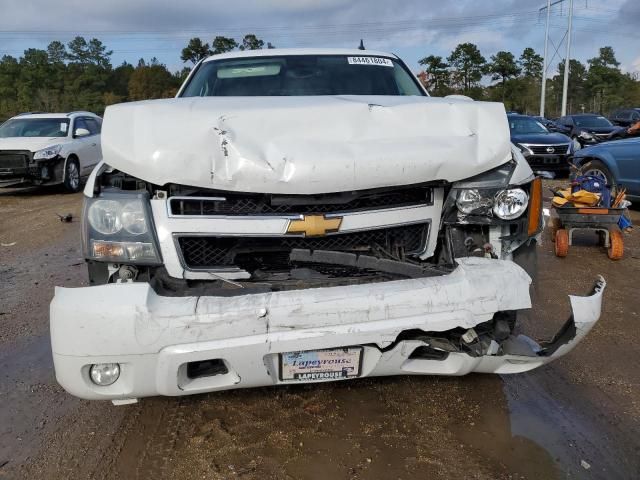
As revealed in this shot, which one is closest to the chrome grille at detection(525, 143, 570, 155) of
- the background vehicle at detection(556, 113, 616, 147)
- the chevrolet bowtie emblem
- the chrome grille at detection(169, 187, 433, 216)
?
the background vehicle at detection(556, 113, 616, 147)

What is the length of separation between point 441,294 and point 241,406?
1353mm

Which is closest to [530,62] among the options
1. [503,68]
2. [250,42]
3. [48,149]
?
[503,68]

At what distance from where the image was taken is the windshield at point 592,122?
19875 mm

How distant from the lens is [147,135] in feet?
8.24

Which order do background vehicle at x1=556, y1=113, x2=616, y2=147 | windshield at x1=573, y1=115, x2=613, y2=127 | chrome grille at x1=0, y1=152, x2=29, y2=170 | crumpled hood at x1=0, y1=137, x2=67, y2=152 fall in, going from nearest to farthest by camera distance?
chrome grille at x1=0, y1=152, x2=29, y2=170
crumpled hood at x1=0, y1=137, x2=67, y2=152
background vehicle at x1=556, y1=113, x2=616, y2=147
windshield at x1=573, y1=115, x2=613, y2=127

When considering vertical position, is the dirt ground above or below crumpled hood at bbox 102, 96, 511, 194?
below

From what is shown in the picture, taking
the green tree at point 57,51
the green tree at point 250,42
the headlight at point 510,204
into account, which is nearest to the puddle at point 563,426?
the headlight at point 510,204

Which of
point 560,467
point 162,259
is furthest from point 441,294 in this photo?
point 162,259

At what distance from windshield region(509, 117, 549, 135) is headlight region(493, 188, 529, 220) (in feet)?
42.2

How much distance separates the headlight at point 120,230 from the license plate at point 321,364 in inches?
29.3

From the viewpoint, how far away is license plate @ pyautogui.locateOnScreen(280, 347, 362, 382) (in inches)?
94.0

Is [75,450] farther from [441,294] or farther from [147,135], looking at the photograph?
[441,294]

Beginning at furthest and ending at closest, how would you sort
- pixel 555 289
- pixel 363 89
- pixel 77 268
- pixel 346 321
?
pixel 77 268 < pixel 555 289 < pixel 363 89 < pixel 346 321

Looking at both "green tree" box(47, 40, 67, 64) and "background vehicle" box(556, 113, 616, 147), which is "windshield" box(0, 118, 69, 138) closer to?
"background vehicle" box(556, 113, 616, 147)
